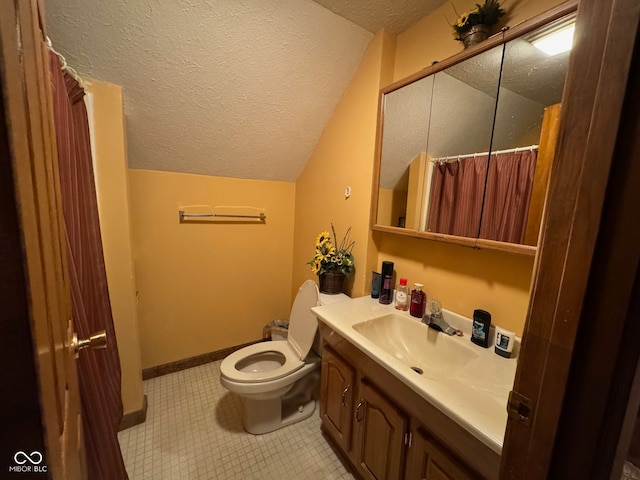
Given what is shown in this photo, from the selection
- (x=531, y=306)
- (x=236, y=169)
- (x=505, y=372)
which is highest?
(x=236, y=169)

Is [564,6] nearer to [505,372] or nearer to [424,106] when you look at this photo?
[424,106]

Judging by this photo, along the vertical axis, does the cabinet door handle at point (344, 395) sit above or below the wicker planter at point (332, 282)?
below

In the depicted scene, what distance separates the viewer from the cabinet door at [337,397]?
1251 millimetres

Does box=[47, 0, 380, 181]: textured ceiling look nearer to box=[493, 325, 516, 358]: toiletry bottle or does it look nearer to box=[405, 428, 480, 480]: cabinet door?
box=[493, 325, 516, 358]: toiletry bottle

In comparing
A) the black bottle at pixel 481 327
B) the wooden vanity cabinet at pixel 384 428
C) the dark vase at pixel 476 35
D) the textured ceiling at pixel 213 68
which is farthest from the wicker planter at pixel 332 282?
the dark vase at pixel 476 35

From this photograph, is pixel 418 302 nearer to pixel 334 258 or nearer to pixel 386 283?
pixel 386 283

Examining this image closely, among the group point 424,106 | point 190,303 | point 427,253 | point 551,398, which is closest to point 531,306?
point 551,398

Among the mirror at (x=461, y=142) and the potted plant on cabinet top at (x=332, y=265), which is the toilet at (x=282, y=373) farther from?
the mirror at (x=461, y=142)

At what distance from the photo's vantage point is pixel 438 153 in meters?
1.30

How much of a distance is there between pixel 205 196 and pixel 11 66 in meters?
1.88

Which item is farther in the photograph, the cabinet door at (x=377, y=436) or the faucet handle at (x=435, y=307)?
the faucet handle at (x=435, y=307)

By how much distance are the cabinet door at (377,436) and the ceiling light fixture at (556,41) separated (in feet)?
4.56

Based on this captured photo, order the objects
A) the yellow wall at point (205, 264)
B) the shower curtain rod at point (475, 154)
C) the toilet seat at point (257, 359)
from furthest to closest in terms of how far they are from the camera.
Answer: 1. the yellow wall at point (205, 264)
2. the toilet seat at point (257, 359)
3. the shower curtain rod at point (475, 154)

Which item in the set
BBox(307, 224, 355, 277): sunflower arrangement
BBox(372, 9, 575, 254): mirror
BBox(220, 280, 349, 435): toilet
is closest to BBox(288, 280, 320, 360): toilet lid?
BBox(220, 280, 349, 435): toilet
